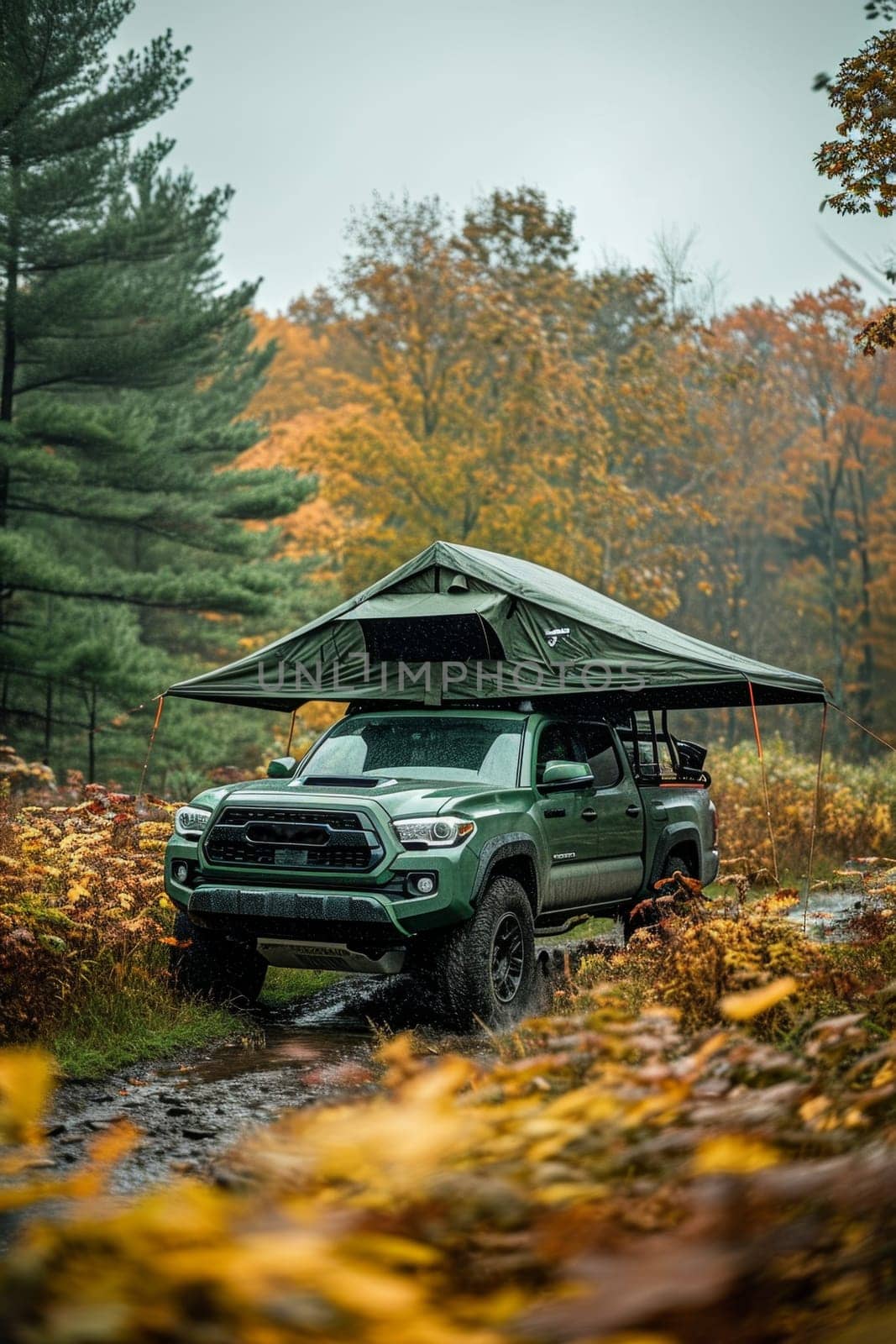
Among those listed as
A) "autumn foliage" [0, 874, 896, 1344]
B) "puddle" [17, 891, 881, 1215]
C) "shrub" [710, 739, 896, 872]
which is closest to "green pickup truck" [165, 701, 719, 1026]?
"puddle" [17, 891, 881, 1215]

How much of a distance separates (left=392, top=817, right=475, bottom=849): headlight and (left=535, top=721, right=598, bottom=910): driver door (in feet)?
3.67

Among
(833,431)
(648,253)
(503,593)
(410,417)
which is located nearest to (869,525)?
(833,431)

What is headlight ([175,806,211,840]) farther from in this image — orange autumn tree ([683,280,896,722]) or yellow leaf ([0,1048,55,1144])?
orange autumn tree ([683,280,896,722])

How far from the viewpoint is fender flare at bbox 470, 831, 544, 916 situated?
7.29 meters

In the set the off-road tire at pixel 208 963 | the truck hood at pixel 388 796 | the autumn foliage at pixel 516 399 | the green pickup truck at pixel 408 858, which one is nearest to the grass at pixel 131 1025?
the off-road tire at pixel 208 963

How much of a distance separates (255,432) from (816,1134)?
2315 cm

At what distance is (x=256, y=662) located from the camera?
33.6 ft

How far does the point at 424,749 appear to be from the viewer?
8.63 metres

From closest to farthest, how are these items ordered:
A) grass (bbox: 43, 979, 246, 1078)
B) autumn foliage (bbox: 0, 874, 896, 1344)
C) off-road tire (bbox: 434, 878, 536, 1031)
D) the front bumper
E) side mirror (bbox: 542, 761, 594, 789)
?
autumn foliage (bbox: 0, 874, 896, 1344) → grass (bbox: 43, 979, 246, 1078) → the front bumper → off-road tire (bbox: 434, 878, 536, 1031) → side mirror (bbox: 542, 761, 594, 789)

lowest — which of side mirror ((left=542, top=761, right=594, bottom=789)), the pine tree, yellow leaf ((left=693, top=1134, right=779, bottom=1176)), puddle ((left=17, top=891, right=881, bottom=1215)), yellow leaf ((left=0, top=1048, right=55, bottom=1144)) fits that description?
puddle ((left=17, top=891, right=881, bottom=1215))

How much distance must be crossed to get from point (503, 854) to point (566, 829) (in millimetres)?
1078

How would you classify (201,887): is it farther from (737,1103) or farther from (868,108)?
(868,108)

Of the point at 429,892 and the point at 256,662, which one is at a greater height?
the point at 256,662

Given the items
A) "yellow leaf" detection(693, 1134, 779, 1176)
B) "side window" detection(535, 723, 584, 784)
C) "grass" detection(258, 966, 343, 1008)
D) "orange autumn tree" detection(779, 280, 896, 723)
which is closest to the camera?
"yellow leaf" detection(693, 1134, 779, 1176)
